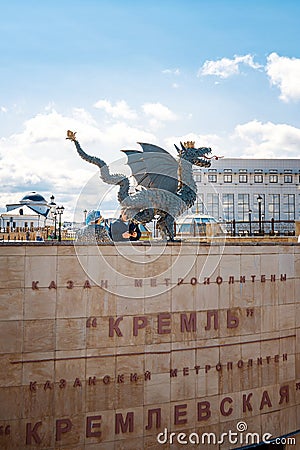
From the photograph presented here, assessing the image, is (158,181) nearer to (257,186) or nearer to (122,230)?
(122,230)

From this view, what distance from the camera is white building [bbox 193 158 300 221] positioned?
51656 mm

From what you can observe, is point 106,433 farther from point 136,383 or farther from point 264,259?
point 264,259

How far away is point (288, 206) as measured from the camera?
5300cm

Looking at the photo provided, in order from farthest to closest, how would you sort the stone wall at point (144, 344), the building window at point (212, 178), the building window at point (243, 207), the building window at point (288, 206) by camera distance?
the building window at point (288, 206) → the building window at point (243, 207) → the building window at point (212, 178) → the stone wall at point (144, 344)

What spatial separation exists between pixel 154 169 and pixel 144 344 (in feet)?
13.0

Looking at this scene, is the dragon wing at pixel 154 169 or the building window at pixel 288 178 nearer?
the dragon wing at pixel 154 169

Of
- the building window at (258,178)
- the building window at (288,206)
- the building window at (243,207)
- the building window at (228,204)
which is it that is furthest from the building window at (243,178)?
the building window at (288,206)

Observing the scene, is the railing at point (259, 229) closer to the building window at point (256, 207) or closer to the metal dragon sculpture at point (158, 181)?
the metal dragon sculpture at point (158, 181)

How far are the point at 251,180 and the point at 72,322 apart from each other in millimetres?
45776

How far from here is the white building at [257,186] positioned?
169 feet

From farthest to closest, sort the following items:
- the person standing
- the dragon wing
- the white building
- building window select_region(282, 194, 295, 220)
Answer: building window select_region(282, 194, 295, 220) < the white building < the dragon wing < the person standing

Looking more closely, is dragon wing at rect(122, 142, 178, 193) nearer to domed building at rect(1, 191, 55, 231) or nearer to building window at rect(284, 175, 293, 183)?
domed building at rect(1, 191, 55, 231)

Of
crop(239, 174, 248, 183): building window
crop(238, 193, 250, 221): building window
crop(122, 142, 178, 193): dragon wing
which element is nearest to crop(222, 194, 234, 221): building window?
crop(238, 193, 250, 221): building window

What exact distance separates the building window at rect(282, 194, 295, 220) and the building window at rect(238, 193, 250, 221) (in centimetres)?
430
